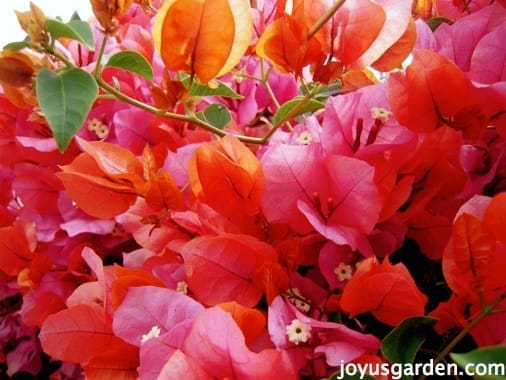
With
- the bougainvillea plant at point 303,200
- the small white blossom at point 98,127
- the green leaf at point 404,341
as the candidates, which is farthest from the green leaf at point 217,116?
the green leaf at point 404,341

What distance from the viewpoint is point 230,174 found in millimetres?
404

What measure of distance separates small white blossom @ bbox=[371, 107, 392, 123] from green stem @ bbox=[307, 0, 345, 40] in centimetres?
7

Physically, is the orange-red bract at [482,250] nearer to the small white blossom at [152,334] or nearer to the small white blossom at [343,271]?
the small white blossom at [343,271]

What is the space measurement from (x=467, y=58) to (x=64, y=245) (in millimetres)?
414

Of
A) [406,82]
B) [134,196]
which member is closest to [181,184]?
[134,196]

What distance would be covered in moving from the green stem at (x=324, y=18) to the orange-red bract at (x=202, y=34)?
41 millimetres

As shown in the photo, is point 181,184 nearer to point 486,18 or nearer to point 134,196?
point 134,196

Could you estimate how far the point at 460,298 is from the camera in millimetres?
363

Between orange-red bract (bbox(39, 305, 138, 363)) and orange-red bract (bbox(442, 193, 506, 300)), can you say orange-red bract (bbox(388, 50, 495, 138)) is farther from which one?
orange-red bract (bbox(39, 305, 138, 363))

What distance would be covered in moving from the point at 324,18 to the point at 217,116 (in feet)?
0.53

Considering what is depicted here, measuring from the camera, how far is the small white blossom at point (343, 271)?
40cm

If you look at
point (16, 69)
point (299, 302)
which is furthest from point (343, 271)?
point (16, 69)

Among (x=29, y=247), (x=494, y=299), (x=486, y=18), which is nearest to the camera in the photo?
(x=494, y=299)

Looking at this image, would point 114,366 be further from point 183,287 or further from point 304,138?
point 304,138
